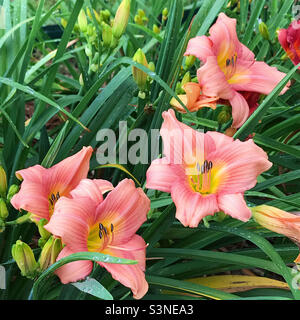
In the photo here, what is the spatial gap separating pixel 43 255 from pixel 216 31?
0.51 m

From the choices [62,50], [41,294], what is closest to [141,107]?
[62,50]

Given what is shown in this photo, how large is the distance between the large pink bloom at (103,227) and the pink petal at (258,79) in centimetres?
30

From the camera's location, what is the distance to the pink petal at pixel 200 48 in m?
0.78

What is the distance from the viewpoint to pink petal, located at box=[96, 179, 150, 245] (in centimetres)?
65

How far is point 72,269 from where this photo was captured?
0.61 m

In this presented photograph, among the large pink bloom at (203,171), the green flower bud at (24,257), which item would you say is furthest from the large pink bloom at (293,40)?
the green flower bud at (24,257)

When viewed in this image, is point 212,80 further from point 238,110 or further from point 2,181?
point 2,181

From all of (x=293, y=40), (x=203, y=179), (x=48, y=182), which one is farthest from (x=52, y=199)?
(x=293, y=40)

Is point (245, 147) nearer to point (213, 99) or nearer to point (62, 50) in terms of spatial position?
point (213, 99)

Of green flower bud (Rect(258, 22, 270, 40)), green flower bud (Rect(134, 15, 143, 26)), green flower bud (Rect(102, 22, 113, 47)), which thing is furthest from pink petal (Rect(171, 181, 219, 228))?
green flower bud (Rect(134, 15, 143, 26))

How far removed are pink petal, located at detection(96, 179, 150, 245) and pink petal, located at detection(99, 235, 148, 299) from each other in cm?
1

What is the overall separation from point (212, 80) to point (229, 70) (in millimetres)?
109

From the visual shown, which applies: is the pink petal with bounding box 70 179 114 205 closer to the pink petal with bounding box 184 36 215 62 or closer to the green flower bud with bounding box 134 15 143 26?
the pink petal with bounding box 184 36 215 62

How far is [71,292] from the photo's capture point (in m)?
0.78
